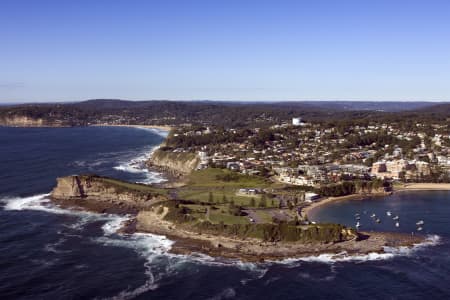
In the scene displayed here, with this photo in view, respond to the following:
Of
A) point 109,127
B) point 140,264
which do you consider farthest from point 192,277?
point 109,127

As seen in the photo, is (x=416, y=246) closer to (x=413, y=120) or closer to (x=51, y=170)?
(x=51, y=170)

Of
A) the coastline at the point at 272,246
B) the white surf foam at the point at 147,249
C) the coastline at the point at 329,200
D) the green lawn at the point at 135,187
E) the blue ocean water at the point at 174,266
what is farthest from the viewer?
the green lawn at the point at 135,187

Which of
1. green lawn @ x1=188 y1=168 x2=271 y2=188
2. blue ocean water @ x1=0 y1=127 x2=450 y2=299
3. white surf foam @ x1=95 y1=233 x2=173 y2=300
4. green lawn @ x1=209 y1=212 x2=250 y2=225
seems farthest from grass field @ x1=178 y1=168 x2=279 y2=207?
white surf foam @ x1=95 y1=233 x2=173 y2=300

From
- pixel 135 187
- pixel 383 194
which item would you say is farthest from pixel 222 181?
pixel 383 194

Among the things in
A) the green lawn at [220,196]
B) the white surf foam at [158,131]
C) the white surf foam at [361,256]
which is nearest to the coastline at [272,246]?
the white surf foam at [361,256]

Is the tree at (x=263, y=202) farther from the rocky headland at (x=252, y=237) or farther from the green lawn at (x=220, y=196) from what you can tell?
the rocky headland at (x=252, y=237)

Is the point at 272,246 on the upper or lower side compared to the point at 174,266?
upper

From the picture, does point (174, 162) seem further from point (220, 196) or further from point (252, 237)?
point (252, 237)
